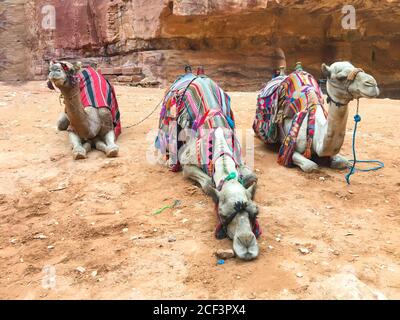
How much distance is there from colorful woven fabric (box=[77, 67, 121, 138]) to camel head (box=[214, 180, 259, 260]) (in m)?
3.15

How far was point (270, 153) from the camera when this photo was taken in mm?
5812

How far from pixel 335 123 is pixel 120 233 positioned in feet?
7.38

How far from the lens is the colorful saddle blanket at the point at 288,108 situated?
5.05 meters

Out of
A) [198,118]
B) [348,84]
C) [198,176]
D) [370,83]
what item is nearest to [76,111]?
[198,118]

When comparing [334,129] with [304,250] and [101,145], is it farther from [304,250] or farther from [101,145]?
[101,145]

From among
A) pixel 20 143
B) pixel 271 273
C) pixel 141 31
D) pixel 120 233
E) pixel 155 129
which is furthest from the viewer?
pixel 141 31

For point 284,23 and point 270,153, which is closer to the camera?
point 270,153

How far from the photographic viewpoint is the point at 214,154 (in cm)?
381

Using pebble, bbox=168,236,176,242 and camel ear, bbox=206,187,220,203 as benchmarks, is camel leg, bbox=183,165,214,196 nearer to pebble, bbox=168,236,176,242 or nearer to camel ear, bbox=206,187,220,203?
camel ear, bbox=206,187,220,203

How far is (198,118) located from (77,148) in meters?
1.72

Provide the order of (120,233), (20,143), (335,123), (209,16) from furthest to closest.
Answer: (209,16), (20,143), (335,123), (120,233)

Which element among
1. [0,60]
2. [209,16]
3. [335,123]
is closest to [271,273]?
[335,123]

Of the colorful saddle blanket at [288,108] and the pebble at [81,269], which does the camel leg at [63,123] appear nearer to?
the colorful saddle blanket at [288,108]

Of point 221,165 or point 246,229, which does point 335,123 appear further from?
point 246,229
